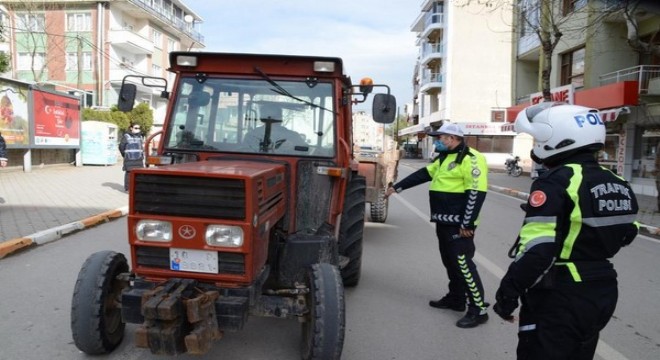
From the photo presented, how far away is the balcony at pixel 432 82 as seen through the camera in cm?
5042

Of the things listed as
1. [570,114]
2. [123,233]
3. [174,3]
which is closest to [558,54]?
[123,233]

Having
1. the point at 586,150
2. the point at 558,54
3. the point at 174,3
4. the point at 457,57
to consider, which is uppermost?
the point at 174,3

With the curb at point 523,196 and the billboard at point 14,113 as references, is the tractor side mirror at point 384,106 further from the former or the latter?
the billboard at point 14,113

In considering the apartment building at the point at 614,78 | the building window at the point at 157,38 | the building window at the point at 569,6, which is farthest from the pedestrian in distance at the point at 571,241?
the building window at the point at 157,38

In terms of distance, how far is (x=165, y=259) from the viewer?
3299mm

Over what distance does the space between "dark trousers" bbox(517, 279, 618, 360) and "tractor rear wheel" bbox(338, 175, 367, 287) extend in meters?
2.93

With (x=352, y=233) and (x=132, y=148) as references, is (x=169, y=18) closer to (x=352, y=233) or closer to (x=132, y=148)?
(x=132, y=148)

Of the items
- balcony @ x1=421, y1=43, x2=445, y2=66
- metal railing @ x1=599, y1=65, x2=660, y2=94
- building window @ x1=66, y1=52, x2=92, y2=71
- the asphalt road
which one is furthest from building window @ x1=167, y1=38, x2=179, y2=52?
the asphalt road

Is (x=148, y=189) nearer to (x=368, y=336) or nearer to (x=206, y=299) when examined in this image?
(x=206, y=299)

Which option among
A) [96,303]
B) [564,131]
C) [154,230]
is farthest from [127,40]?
[564,131]

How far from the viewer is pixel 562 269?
249cm

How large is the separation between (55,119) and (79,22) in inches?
Answer: 1002

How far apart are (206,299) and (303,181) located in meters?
1.56

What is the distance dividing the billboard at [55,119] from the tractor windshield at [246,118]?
599 inches
